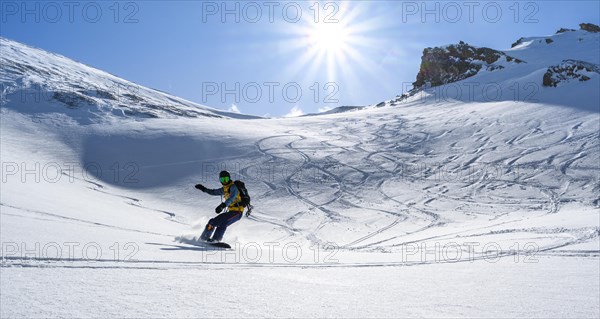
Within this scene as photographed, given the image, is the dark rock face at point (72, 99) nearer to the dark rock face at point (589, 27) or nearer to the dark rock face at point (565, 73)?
the dark rock face at point (565, 73)

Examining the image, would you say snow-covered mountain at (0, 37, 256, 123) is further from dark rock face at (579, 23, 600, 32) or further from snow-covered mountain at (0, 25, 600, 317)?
dark rock face at (579, 23, 600, 32)

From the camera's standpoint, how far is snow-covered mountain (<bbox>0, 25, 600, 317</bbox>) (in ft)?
11.0

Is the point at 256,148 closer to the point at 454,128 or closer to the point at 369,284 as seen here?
the point at 454,128

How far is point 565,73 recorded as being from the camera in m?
38.9

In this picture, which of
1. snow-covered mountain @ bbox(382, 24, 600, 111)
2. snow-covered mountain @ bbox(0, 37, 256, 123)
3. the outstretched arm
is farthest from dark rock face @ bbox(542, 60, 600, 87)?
the outstretched arm

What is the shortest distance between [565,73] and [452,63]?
22.0 metres

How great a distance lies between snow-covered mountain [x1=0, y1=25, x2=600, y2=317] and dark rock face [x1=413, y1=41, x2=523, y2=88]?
8844 millimetres

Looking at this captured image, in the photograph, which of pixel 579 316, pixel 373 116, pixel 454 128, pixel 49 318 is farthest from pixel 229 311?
pixel 373 116

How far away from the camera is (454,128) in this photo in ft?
94.4

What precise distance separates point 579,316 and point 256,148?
70.4ft

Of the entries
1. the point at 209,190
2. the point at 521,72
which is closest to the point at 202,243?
the point at 209,190

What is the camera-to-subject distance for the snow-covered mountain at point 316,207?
336 centimetres

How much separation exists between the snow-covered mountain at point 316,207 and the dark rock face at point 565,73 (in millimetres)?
209

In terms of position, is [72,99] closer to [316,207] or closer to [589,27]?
[316,207]
